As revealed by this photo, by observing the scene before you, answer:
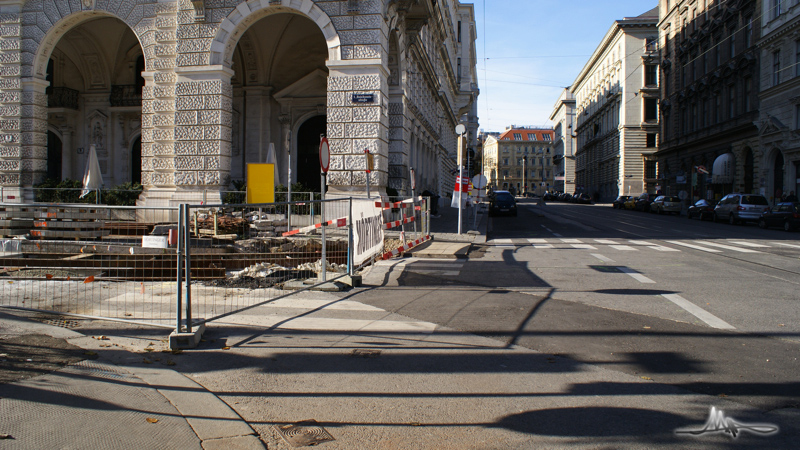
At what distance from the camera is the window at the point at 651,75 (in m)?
65.0

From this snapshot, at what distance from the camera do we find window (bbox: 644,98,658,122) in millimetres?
66062

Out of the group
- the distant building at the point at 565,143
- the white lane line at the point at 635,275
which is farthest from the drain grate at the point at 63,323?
the distant building at the point at 565,143

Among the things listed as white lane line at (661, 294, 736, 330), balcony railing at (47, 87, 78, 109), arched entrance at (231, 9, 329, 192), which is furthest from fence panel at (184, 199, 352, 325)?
balcony railing at (47, 87, 78, 109)

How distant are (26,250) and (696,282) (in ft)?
35.0

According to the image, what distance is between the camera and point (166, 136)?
714 inches

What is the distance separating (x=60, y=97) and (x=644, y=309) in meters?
26.5

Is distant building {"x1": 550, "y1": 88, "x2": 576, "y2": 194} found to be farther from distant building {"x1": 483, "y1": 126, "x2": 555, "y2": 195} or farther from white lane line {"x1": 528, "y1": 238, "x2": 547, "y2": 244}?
white lane line {"x1": 528, "y1": 238, "x2": 547, "y2": 244}

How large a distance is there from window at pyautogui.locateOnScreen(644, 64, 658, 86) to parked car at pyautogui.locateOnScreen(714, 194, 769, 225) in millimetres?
40177

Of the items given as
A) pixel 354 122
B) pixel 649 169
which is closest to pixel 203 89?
pixel 354 122

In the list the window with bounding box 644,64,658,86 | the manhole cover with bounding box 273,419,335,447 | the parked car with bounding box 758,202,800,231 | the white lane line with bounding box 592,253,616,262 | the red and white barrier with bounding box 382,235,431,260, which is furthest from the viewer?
the window with bounding box 644,64,658,86

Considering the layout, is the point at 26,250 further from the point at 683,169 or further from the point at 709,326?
the point at 683,169

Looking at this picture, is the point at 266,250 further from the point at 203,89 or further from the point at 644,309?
the point at 203,89

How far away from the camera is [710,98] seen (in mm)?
46219

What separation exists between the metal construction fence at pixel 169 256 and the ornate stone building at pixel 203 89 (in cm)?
749
